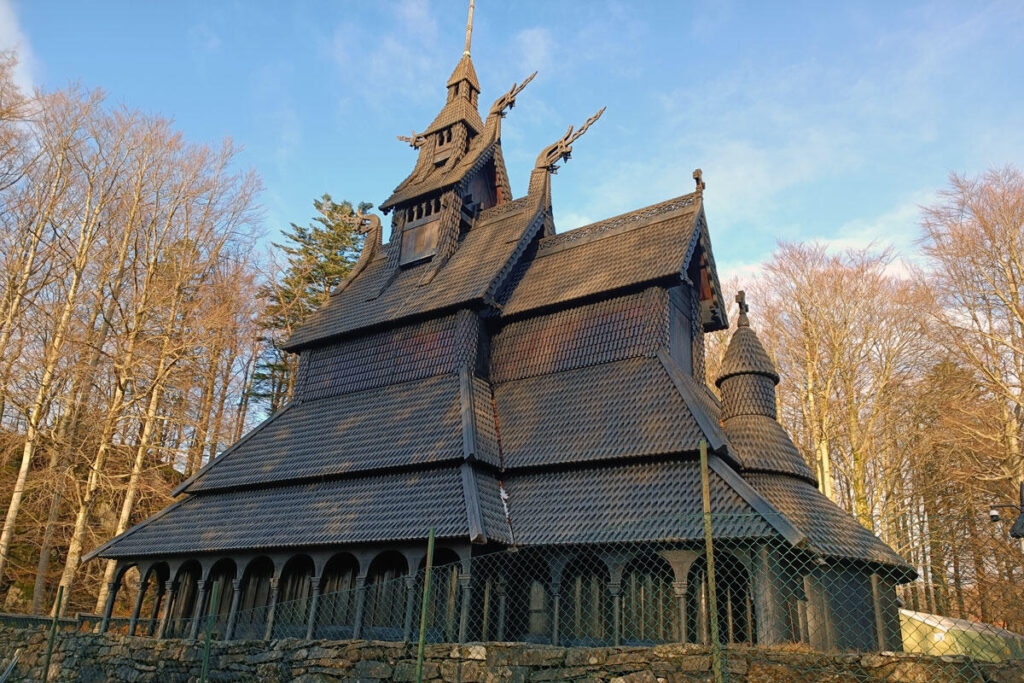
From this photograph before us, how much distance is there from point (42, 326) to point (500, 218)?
14239 millimetres

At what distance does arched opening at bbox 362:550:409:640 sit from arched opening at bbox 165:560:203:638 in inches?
184

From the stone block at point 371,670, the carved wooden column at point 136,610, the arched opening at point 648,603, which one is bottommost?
the stone block at point 371,670

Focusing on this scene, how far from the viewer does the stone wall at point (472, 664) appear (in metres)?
6.61

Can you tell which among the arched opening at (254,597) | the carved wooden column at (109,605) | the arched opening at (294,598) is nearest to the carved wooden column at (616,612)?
the arched opening at (294,598)

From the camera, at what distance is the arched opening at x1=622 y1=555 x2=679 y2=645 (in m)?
11.2

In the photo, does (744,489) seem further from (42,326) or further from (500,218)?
(42,326)

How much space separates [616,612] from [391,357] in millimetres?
8825

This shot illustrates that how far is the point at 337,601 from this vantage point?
13.5m

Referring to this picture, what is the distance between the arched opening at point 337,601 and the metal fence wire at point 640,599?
3 centimetres

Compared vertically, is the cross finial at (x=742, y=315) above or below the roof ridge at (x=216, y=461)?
above

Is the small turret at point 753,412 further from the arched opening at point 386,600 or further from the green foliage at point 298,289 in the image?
the green foliage at point 298,289

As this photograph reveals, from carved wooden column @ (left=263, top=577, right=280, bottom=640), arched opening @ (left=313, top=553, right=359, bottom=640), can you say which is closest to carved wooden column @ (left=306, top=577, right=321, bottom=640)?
arched opening @ (left=313, top=553, right=359, bottom=640)

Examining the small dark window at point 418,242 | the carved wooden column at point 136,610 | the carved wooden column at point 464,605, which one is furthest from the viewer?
the small dark window at point 418,242

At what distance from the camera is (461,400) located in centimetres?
1467
